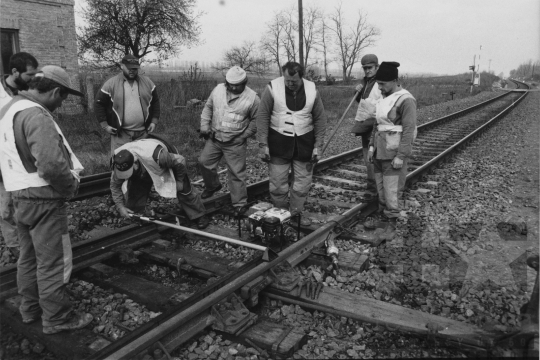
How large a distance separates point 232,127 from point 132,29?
27.4 m

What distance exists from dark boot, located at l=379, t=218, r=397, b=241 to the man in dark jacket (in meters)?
3.45

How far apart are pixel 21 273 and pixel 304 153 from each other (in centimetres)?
321

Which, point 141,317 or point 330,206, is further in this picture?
point 330,206

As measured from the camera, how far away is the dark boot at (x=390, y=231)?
212 inches

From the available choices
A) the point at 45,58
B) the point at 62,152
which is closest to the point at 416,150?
the point at 62,152

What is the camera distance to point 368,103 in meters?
6.62

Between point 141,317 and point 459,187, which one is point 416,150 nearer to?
point 459,187

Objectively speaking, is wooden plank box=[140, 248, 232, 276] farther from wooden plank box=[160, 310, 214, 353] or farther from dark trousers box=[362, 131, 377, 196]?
dark trousers box=[362, 131, 377, 196]

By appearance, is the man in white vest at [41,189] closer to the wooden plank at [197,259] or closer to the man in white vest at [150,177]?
the wooden plank at [197,259]

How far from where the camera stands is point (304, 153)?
550 centimetres

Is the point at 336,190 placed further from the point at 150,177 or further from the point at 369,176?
the point at 150,177

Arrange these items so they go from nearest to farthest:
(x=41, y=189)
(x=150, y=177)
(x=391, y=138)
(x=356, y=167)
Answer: (x=41, y=189)
(x=150, y=177)
(x=391, y=138)
(x=356, y=167)

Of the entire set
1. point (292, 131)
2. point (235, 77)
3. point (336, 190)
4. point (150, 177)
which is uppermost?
point (235, 77)

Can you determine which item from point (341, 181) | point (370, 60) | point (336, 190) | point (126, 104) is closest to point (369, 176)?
point (336, 190)
